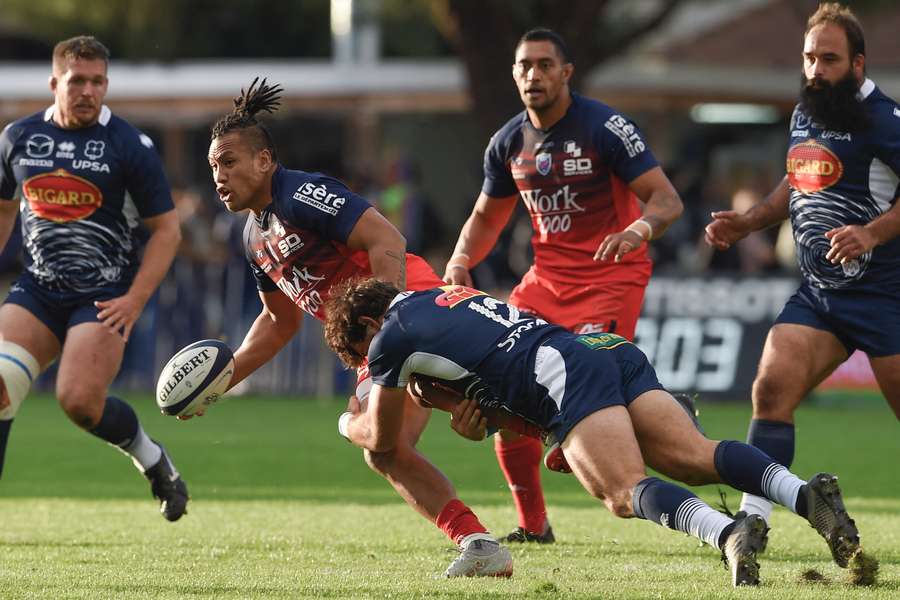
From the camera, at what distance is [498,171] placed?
896 cm

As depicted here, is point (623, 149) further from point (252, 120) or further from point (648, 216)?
point (252, 120)

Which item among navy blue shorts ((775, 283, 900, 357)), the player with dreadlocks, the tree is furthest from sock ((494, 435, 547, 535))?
the tree

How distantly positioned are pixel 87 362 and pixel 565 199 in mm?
2751

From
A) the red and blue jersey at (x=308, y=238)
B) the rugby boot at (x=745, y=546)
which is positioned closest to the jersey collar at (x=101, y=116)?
the red and blue jersey at (x=308, y=238)

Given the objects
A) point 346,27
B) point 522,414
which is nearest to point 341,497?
point 522,414

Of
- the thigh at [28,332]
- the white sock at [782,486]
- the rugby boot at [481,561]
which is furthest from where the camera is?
the thigh at [28,332]

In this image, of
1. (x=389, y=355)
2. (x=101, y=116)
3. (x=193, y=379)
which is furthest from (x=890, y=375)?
(x=101, y=116)

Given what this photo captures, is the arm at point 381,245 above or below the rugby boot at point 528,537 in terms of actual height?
above

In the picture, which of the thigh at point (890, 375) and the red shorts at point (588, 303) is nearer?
the thigh at point (890, 375)

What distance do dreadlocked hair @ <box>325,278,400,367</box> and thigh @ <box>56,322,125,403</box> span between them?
97.3 inches

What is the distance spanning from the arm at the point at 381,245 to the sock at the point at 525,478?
1.66 metres

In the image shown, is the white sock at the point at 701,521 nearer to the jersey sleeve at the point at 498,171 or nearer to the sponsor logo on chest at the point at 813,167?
the sponsor logo on chest at the point at 813,167

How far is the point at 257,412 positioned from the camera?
17.2 metres

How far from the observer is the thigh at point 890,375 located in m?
7.85
